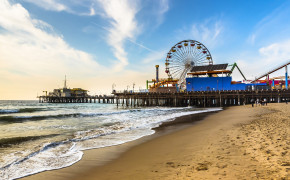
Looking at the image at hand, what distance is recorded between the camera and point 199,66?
51.3 m

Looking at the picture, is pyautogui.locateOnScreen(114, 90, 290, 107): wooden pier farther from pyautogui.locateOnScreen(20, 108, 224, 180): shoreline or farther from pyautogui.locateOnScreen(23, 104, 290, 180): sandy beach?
pyautogui.locateOnScreen(20, 108, 224, 180): shoreline

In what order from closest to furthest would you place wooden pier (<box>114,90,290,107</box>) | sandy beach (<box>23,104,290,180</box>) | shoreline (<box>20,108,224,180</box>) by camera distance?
sandy beach (<box>23,104,290,180</box>) → shoreline (<box>20,108,224,180</box>) → wooden pier (<box>114,90,290,107</box>)

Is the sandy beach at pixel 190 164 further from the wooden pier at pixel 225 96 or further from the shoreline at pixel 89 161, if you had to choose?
the wooden pier at pixel 225 96

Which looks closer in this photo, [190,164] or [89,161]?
[190,164]

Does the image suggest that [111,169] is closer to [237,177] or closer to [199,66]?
[237,177]

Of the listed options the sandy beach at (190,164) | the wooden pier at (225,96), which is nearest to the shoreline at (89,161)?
the sandy beach at (190,164)

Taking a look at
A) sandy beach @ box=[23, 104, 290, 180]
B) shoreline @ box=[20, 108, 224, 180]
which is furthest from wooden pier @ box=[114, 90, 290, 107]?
shoreline @ box=[20, 108, 224, 180]

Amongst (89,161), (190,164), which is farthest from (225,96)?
(89,161)

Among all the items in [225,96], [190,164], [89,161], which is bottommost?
[89,161]

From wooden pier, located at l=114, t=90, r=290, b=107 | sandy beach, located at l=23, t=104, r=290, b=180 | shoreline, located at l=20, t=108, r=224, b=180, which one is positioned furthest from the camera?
wooden pier, located at l=114, t=90, r=290, b=107

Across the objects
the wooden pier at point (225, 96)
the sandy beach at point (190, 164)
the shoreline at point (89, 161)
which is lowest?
the shoreline at point (89, 161)

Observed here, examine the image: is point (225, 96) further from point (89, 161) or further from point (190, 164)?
point (89, 161)

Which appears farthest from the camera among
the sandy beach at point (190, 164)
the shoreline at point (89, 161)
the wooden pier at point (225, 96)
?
the wooden pier at point (225, 96)

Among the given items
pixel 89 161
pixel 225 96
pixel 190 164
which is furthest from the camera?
pixel 225 96
